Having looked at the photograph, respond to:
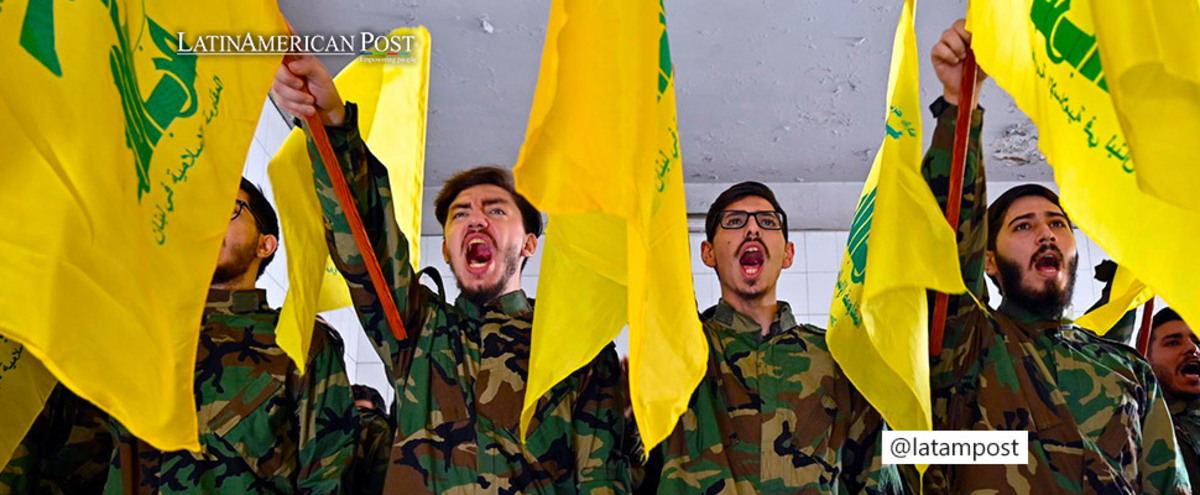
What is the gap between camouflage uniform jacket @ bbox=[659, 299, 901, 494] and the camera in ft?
7.31

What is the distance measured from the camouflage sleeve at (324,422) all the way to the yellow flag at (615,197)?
46 centimetres

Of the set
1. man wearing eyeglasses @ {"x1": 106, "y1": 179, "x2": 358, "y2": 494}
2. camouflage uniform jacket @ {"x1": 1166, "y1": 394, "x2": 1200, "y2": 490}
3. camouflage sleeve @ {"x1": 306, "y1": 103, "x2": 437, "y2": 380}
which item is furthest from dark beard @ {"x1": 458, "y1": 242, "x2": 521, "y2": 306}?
camouflage uniform jacket @ {"x1": 1166, "y1": 394, "x2": 1200, "y2": 490}

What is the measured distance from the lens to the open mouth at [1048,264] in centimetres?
253

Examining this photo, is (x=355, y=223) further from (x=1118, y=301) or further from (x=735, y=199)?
(x=1118, y=301)

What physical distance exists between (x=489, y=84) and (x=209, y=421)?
2443 millimetres

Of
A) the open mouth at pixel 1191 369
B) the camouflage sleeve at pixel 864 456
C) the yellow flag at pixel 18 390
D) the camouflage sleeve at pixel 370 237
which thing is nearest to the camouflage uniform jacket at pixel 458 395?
the camouflage sleeve at pixel 370 237

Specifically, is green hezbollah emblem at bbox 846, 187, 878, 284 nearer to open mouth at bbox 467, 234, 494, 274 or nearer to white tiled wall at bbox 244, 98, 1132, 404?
open mouth at bbox 467, 234, 494, 274

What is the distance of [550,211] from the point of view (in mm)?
1767

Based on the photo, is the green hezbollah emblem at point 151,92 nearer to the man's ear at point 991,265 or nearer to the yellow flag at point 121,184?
the yellow flag at point 121,184

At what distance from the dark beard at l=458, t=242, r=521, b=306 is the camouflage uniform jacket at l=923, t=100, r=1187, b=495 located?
0.94 meters

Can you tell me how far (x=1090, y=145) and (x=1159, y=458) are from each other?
99cm

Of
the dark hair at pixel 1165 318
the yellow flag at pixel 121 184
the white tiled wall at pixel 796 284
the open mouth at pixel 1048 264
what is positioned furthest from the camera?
the white tiled wall at pixel 796 284

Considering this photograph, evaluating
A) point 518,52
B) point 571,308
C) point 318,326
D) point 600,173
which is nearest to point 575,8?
point 600,173

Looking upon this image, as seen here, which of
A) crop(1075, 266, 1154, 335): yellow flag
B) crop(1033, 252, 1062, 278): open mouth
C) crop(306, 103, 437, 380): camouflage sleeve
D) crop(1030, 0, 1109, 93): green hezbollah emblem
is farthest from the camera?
crop(1033, 252, 1062, 278): open mouth
